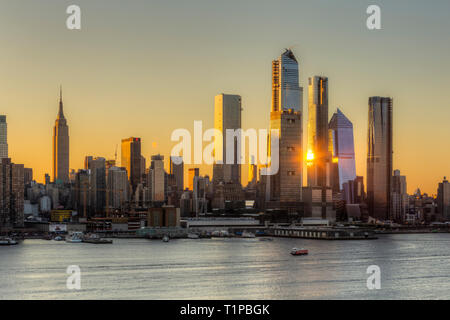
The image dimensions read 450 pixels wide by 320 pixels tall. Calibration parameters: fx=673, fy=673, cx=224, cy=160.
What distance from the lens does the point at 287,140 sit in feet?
510

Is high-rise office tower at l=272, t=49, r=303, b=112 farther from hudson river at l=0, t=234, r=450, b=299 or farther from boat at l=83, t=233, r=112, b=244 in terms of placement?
hudson river at l=0, t=234, r=450, b=299

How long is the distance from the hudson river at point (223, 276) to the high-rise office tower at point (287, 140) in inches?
3867

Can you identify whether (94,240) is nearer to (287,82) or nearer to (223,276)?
(223,276)

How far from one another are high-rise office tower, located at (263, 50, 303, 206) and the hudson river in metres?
98.2

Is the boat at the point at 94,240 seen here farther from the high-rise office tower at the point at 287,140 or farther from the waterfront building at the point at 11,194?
the high-rise office tower at the point at 287,140

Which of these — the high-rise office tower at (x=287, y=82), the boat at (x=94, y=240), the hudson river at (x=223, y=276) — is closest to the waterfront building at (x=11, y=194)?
the boat at (x=94, y=240)

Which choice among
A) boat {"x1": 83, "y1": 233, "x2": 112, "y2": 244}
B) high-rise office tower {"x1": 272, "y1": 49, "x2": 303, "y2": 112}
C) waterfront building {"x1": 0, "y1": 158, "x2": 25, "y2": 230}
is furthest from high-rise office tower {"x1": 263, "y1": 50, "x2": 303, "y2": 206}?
boat {"x1": 83, "y1": 233, "x2": 112, "y2": 244}

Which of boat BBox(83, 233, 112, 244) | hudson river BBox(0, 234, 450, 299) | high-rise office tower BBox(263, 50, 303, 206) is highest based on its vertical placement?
high-rise office tower BBox(263, 50, 303, 206)

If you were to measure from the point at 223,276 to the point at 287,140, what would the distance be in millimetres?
117997

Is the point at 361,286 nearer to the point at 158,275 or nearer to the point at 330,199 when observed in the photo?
the point at 158,275

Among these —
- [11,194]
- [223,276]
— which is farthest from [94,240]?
[223,276]

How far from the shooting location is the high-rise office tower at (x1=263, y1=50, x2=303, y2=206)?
510ft

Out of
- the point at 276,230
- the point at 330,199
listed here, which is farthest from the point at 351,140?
the point at 276,230

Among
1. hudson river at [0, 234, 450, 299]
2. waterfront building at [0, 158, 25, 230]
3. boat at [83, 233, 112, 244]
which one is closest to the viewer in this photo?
hudson river at [0, 234, 450, 299]
